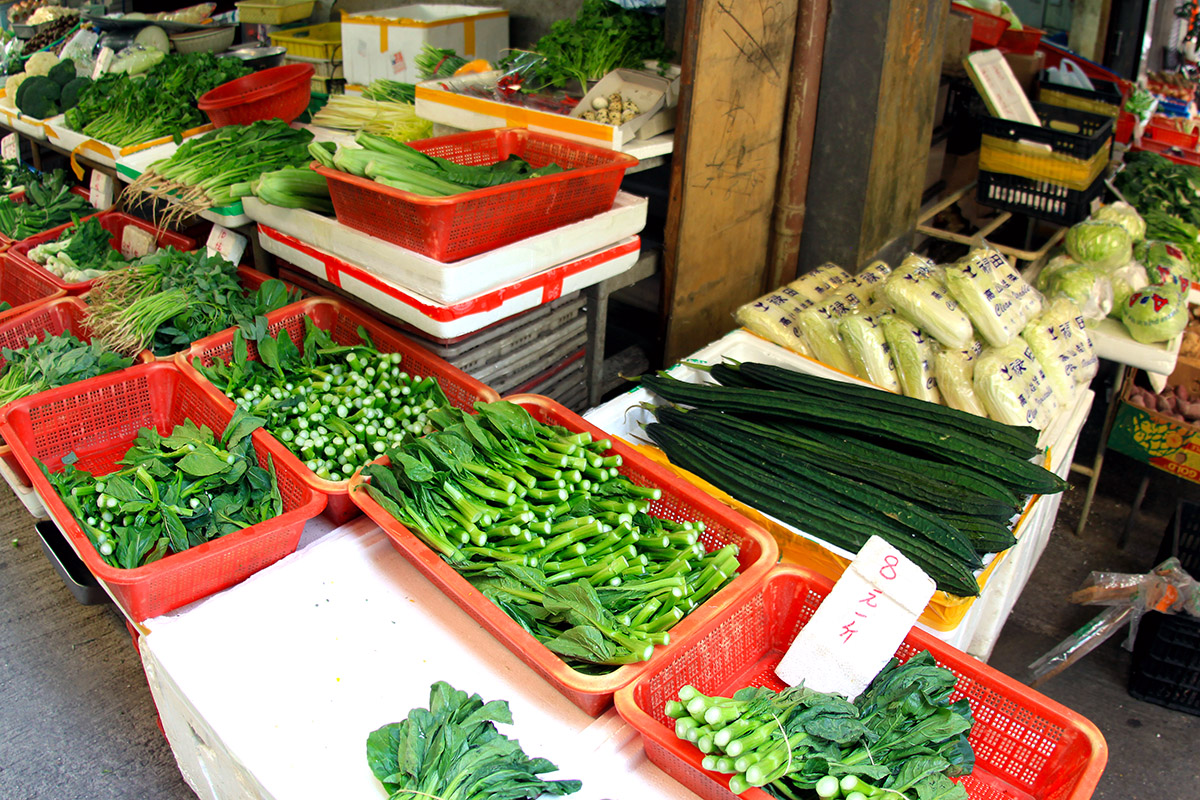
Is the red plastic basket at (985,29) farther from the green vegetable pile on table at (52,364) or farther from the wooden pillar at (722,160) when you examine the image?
the green vegetable pile on table at (52,364)

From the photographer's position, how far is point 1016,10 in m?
9.19

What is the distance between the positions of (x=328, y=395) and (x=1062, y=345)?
2.56m

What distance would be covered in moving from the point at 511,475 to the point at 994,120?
317cm

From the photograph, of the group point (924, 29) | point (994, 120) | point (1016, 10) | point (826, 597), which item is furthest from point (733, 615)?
point (1016, 10)

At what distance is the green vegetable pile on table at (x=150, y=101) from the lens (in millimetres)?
3814

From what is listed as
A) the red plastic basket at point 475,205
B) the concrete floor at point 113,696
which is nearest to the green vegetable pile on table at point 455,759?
the red plastic basket at point 475,205

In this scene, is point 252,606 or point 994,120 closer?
point 252,606

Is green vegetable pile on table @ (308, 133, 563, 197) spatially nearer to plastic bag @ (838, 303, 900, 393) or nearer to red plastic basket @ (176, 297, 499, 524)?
red plastic basket @ (176, 297, 499, 524)

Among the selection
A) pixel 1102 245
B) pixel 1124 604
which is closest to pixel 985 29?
pixel 1102 245

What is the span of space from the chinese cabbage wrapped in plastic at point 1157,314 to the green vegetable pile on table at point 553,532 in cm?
251

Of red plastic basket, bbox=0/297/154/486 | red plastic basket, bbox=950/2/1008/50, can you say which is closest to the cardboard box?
red plastic basket, bbox=950/2/1008/50

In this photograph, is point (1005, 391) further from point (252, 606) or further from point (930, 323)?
point (252, 606)

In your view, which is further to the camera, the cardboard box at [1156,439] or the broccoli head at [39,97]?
the broccoli head at [39,97]

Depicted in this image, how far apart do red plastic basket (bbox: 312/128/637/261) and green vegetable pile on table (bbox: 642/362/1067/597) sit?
0.66 meters
